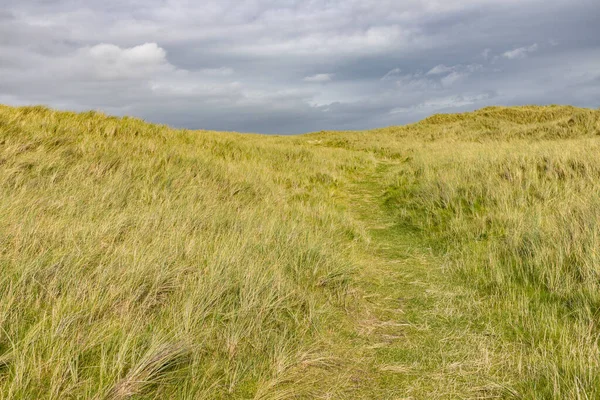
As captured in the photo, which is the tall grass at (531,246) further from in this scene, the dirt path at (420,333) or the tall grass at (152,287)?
the tall grass at (152,287)

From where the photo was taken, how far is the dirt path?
245 cm

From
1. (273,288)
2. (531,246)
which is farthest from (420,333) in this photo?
(531,246)

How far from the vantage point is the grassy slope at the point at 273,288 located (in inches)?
90.0

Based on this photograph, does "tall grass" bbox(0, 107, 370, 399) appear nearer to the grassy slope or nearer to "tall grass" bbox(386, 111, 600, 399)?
the grassy slope

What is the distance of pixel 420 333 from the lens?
3.23m

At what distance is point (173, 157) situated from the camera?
27.3ft

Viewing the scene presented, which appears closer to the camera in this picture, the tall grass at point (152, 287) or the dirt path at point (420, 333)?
the tall grass at point (152, 287)

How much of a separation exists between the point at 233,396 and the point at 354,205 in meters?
7.13

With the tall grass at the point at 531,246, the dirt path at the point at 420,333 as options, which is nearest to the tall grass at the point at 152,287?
the dirt path at the point at 420,333

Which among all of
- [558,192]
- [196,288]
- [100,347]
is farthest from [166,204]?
[558,192]

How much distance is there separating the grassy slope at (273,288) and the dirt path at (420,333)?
0.02 meters

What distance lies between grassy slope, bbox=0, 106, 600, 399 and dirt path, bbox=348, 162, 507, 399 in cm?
2

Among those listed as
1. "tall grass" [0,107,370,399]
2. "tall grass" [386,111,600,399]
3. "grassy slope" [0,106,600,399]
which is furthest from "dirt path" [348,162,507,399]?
"tall grass" [0,107,370,399]

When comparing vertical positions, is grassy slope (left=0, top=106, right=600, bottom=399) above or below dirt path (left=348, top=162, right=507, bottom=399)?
above
